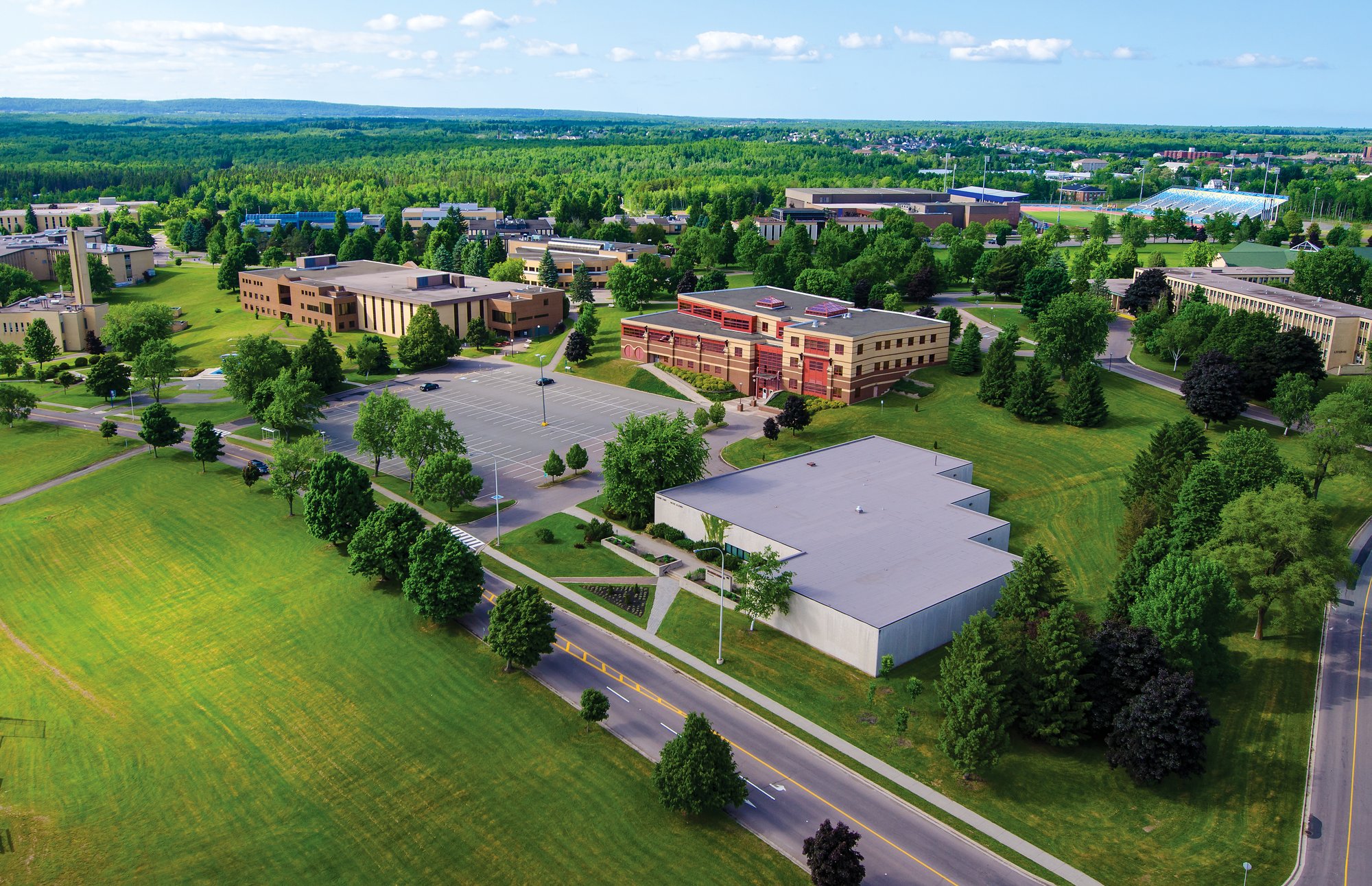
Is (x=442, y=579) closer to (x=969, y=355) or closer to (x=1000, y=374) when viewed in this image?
(x=1000, y=374)

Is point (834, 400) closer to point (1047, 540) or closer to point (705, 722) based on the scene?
point (1047, 540)

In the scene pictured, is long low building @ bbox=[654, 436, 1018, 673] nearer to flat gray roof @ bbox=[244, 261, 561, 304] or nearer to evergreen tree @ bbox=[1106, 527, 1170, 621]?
evergreen tree @ bbox=[1106, 527, 1170, 621]

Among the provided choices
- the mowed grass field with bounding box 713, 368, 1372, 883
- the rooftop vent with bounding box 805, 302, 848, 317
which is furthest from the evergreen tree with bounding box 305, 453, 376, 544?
the rooftop vent with bounding box 805, 302, 848, 317

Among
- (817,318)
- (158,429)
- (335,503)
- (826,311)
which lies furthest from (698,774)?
(826,311)

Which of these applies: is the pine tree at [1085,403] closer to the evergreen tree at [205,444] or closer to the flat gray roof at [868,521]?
the flat gray roof at [868,521]

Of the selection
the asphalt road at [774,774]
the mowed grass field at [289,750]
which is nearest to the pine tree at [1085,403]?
the asphalt road at [774,774]

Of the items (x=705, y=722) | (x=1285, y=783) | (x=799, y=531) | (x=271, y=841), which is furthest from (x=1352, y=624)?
(x=271, y=841)
